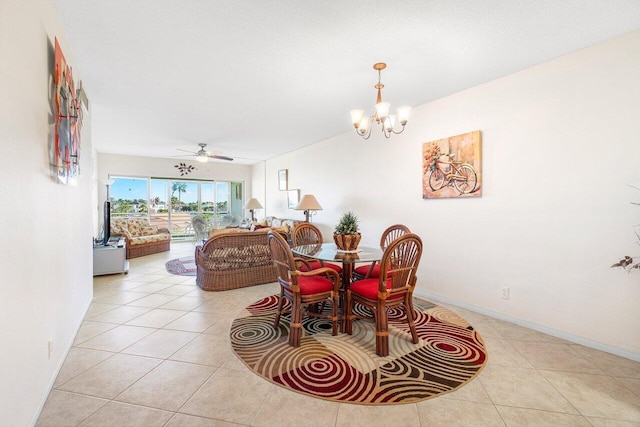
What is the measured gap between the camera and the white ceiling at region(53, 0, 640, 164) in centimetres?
194

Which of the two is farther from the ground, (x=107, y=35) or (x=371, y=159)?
(x=107, y=35)

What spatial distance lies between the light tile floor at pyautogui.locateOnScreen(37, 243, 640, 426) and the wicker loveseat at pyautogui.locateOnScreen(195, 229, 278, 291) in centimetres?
116

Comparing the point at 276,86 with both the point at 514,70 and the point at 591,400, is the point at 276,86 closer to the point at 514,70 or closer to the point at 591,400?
the point at 514,70

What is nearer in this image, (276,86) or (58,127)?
(58,127)

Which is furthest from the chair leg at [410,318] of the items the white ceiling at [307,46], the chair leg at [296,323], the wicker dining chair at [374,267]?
the white ceiling at [307,46]

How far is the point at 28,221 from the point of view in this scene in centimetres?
145

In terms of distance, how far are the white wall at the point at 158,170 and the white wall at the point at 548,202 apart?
22.3 ft

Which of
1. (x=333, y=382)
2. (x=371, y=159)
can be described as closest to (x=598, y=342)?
(x=333, y=382)

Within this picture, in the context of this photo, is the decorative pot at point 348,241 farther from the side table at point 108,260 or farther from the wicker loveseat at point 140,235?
the wicker loveseat at point 140,235

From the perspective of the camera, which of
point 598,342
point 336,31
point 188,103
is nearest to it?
point 336,31

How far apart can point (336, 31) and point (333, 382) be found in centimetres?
263

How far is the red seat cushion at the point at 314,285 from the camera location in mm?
2498

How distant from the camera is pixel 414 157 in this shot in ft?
12.6

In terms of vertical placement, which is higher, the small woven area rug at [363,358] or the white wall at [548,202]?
the white wall at [548,202]
